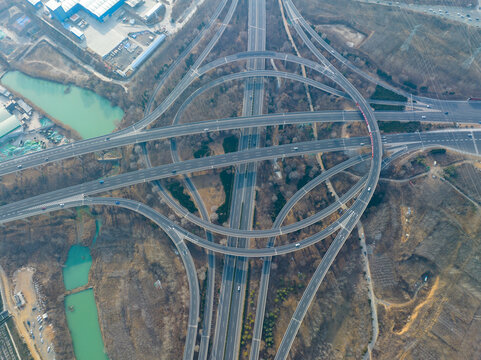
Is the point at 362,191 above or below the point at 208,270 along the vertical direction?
above

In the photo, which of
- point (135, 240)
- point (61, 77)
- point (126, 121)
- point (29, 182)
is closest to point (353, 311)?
point (135, 240)

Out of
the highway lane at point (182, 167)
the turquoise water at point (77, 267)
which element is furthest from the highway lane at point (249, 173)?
the turquoise water at point (77, 267)

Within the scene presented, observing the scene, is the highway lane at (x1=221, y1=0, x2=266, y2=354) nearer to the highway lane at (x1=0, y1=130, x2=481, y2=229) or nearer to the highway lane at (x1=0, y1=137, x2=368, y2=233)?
the highway lane at (x1=0, y1=137, x2=368, y2=233)

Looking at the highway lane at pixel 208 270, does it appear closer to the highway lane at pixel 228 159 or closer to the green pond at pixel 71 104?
the highway lane at pixel 228 159

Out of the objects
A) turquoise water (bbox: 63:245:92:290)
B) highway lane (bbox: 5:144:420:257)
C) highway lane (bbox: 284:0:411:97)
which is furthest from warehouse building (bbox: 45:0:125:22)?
turquoise water (bbox: 63:245:92:290)

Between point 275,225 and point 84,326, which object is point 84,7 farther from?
point 84,326

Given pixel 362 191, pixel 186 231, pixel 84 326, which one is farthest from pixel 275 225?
pixel 84 326
